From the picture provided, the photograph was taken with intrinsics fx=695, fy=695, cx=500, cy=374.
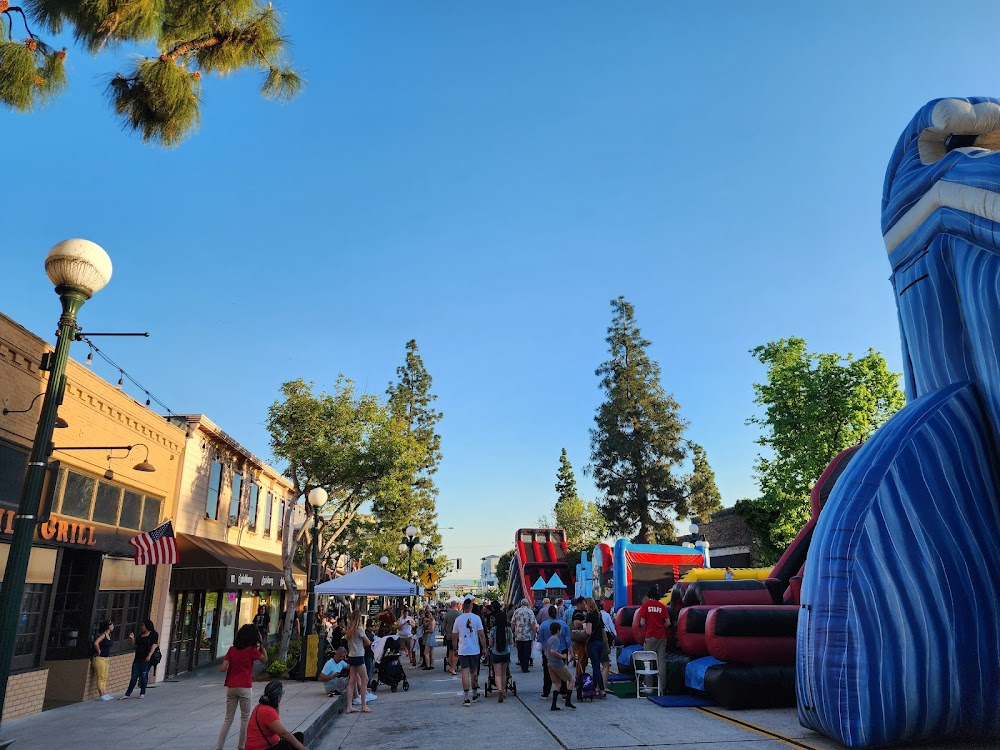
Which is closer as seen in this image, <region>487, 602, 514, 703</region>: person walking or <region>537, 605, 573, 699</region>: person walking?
<region>537, 605, 573, 699</region>: person walking

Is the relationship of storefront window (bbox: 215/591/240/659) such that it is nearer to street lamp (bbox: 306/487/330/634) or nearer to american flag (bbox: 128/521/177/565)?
street lamp (bbox: 306/487/330/634)

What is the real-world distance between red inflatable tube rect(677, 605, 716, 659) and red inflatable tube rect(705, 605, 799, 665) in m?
1.11

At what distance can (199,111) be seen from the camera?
7875 millimetres

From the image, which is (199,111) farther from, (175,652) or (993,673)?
(175,652)

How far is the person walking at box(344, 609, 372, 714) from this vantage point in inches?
454

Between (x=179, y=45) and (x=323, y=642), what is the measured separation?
12547mm

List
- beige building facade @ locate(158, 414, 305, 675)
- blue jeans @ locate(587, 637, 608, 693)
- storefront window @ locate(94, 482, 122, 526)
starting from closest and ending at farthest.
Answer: blue jeans @ locate(587, 637, 608, 693) → storefront window @ locate(94, 482, 122, 526) → beige building facade @ locate(158, 414, 305, 675)

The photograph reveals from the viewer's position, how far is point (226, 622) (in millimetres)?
21844

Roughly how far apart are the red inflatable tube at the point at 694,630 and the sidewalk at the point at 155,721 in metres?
5.63

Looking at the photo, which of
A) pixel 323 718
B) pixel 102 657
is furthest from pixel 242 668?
pixel 102 657

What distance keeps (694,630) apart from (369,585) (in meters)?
8.33

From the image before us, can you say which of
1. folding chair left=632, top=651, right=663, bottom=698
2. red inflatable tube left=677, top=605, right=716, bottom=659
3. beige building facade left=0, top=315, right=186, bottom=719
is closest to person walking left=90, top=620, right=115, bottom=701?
beige building facade left=0, top=315, right=186, bottom=719

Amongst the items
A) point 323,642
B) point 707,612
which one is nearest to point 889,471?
point 707,612

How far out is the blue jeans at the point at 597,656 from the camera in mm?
11742
